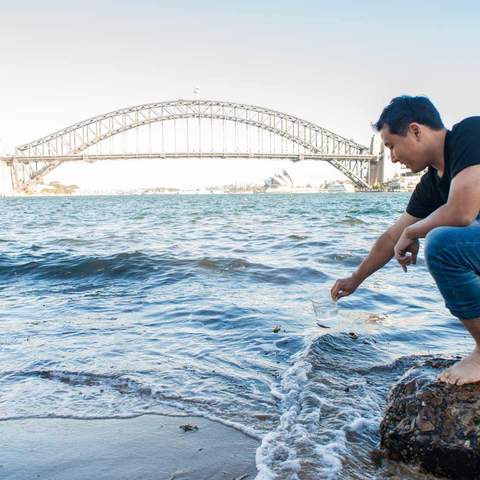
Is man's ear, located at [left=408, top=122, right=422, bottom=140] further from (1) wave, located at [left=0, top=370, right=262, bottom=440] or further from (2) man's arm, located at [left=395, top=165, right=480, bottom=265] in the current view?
(1) wave, located at [left=0, top=370, right=262, bottom=440]

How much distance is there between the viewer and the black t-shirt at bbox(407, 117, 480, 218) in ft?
6.33

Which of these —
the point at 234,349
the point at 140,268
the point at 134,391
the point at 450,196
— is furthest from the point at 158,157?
the point at 450,196

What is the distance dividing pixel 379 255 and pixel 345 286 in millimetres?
218

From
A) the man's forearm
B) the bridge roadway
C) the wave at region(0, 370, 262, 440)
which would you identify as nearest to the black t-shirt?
the man's forearm

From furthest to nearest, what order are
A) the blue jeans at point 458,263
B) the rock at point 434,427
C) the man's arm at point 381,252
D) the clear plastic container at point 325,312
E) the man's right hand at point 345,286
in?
1. the clear plastic container at point 325,312
2. the man's right hand at point 345,286
3. the man's arm at point 381,252
4. the blue jeans at point 458,263
5. the rock at point 434,427

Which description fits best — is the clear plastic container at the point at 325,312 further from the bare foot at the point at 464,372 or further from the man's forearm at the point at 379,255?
the bare foot at the point at 464,372

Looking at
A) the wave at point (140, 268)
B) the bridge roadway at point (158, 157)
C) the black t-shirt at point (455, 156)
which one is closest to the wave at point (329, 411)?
the black t-shirt at point (455, 156)

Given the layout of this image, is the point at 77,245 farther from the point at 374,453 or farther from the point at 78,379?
the point at 374,453

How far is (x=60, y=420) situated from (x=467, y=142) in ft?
6.34

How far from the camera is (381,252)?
2602 mm

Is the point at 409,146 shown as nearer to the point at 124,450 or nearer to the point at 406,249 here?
the point at 406,249

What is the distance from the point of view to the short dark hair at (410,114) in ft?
6.82

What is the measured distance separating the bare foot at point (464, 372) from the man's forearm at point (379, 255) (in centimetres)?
61

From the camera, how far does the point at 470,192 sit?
76.4 inches
